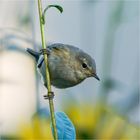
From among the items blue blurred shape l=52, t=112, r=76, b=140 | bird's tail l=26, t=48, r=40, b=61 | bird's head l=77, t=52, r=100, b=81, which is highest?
bird's tail l=26, t=48, r=40, b=61

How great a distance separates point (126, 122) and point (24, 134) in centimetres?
28

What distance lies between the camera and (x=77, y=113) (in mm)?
1629

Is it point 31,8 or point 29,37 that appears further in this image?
point 31,8

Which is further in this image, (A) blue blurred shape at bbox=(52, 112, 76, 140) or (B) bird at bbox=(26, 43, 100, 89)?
(B) bird at bbox=(26, 43, 100, 89)

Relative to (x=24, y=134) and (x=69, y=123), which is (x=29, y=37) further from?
(x=69, y=123)

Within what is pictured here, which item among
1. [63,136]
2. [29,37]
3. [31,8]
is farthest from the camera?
[31,8]

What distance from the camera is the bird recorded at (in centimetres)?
123

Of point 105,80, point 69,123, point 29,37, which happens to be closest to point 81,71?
point 105,80

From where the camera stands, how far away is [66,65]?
1365 millimetres

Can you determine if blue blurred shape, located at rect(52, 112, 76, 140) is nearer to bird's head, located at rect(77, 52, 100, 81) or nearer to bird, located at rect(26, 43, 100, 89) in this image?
bird, located at rect(26, 43, 100, 89)

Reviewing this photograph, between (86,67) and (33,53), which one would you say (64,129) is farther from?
(86,67)

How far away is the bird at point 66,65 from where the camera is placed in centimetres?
123

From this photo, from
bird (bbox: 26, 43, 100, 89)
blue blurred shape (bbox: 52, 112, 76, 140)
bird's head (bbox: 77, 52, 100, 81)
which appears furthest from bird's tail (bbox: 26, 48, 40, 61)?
blue blurred shape (bbox: 52, 112, 76, 140)

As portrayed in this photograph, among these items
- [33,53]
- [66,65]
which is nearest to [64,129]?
[33,53]
